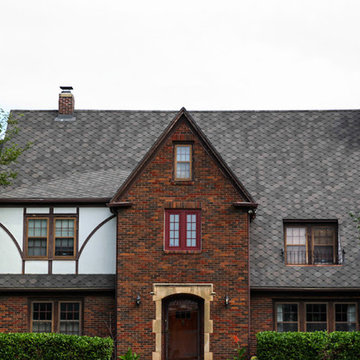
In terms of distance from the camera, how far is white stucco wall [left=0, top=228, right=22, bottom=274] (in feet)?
82.7

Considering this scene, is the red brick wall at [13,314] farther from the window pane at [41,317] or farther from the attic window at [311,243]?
the attic window at [311,243]

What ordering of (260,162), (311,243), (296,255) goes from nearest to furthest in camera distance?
(296,255) → (311,243) → (260,162)

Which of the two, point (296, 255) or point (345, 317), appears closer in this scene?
point (345, 317)

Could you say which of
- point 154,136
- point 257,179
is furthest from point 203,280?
point 154,136

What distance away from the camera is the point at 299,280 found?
80.4ft

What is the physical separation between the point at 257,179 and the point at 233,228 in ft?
13.6

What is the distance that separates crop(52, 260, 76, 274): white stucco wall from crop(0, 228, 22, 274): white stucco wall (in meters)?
1.20

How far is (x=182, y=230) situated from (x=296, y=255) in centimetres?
426

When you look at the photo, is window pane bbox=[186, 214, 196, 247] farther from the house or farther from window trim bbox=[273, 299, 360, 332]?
window trim bbox=[273, 299, 360, 332]

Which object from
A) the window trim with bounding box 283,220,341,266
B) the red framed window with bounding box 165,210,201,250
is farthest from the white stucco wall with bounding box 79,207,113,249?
the window trim with bounding box 283,220,341,266

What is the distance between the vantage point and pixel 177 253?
78.7 feet

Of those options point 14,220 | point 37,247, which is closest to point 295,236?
point 37,247

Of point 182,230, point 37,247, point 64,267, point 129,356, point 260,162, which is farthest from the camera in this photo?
point 260,162
